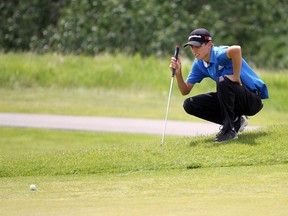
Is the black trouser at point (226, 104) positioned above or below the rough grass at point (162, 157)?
above

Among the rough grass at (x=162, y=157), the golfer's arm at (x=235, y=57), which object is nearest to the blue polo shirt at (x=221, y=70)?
the golfer's arm at (x=235, y=57)

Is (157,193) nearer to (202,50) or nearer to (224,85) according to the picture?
(224,85)

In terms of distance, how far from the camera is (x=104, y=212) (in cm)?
873

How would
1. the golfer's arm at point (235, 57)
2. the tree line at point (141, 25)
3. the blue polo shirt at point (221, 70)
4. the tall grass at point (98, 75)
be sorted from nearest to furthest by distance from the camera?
the golfer's arm at point (235, 57) → the blue polo shirt at point (221, 70) → the tall grass at point (98, 75) → the tree line at point (141, 25)

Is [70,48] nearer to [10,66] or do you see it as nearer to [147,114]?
[10,66]

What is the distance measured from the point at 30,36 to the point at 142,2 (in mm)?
6575

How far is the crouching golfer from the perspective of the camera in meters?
11.8

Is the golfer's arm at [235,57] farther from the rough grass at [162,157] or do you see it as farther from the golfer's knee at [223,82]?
the rough grass at [162,157]

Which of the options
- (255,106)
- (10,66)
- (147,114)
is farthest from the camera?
(10,66)

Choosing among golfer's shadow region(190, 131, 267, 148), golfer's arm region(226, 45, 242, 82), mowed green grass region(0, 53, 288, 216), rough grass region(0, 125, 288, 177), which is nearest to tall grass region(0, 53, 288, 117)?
mowed green grass region(0, 53, 288, 216)

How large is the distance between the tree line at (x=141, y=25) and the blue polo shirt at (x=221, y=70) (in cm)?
1731

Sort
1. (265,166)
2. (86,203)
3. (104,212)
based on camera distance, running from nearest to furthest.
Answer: (104,212) → (86,203) → (265,166)

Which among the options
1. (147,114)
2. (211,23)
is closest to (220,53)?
(147,114)

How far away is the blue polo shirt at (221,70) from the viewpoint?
1190 centimetres
